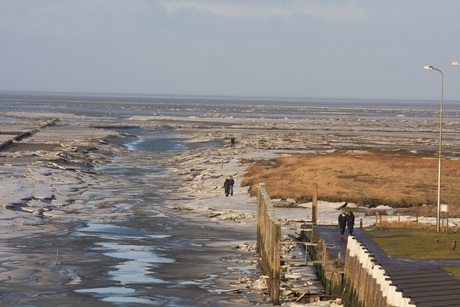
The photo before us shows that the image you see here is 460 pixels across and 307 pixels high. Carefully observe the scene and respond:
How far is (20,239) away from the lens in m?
39.4

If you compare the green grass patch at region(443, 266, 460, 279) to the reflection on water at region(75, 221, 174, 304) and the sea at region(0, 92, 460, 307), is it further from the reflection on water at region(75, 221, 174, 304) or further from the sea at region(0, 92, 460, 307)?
the reflection on water at region(75, 221, 174, 304)

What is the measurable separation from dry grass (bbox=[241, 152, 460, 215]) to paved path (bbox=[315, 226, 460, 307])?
1750 centimetres

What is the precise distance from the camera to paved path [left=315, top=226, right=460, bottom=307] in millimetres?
24109

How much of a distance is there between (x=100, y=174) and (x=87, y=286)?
42.9 m

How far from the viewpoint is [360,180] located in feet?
200

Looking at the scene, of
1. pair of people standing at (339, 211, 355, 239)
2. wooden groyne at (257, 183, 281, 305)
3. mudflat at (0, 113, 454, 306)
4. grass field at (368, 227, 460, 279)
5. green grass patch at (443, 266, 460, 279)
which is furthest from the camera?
pair of people standing at (339, 211, 355, 239)

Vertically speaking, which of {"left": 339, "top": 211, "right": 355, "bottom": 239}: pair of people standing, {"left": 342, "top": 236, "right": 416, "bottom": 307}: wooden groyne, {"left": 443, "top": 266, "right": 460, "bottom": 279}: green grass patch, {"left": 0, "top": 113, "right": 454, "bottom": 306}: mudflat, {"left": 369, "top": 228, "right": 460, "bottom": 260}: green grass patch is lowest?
{"left": 0, "top": 113, "right": 454, "bottom": 306}: mudflat

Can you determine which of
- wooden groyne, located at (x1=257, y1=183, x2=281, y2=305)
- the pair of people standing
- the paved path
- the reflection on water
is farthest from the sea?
the paved path

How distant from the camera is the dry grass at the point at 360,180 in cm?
5288

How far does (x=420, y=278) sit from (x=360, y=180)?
110 ft

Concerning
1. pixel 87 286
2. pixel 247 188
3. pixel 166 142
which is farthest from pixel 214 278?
pixel 166 142

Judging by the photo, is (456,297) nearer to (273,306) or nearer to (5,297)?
(273,306)

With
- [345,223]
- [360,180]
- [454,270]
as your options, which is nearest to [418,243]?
[345,223]

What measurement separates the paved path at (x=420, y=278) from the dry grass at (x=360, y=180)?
1750cm
